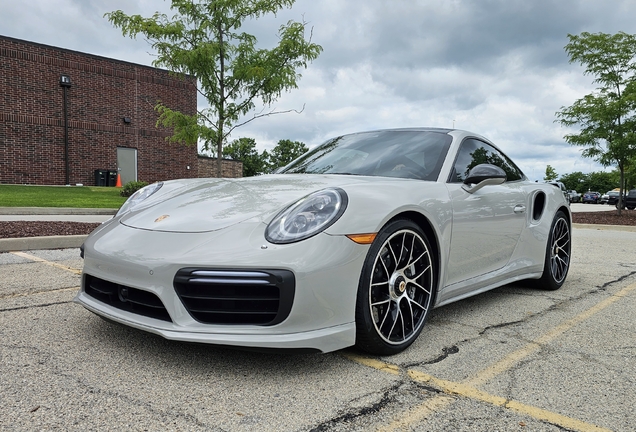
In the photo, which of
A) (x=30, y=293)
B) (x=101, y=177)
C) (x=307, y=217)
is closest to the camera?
(x=307, y=217)

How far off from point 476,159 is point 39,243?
5150mm

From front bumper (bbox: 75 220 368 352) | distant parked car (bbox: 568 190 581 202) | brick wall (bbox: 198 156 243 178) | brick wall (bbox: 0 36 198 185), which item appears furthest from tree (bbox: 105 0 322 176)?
distant parked car (bbox: 568 190 581 202)

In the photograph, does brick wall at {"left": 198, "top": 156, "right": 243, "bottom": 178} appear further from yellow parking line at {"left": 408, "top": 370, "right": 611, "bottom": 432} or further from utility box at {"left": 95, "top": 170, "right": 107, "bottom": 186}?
yellow parking line at {"left": 408, "top": 370, "right": 611, "bottom": 432}

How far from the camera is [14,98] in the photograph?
1931 centimetres

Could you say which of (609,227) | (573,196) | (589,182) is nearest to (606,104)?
(609,227)

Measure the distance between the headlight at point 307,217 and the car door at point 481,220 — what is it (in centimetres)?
91

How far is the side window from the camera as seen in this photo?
3270mm

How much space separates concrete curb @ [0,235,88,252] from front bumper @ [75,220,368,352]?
13.5 ft

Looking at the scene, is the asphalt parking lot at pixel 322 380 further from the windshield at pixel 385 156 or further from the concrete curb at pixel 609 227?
the concrete curb at pixel 609 227

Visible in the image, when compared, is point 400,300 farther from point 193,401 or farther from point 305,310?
point 193,401

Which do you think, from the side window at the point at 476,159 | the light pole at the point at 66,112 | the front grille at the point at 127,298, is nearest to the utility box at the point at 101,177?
the light pole at the point at 66,112

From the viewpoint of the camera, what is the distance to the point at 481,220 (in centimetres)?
316

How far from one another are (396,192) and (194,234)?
1.05 m

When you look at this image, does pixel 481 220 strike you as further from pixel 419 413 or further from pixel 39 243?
pixel 39 243
